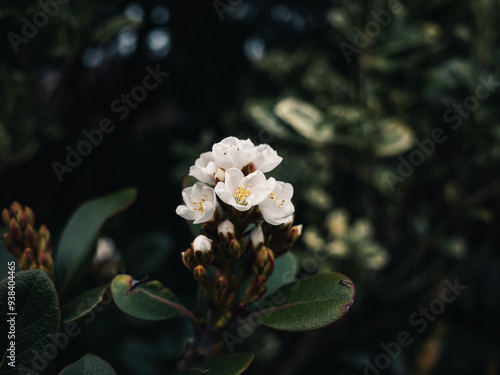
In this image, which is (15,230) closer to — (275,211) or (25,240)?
(25,240)

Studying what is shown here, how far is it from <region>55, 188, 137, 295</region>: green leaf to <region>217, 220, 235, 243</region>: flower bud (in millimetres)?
362

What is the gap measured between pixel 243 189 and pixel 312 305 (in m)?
0.25

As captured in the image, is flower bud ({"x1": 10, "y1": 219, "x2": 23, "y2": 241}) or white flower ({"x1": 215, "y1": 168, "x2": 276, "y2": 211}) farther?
flower bud ({"x1": 10, "y1": 219, "x2": 23, "y2": 241})

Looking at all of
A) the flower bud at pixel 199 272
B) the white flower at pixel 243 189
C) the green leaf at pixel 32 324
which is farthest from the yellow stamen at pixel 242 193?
the green leaf at pixel 32 324

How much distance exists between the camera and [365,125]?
5.36 ft

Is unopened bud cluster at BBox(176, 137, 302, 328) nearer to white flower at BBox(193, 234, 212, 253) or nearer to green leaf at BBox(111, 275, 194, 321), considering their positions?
white flower at BBox(193, 234, 212, 253)

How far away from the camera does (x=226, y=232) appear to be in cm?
76

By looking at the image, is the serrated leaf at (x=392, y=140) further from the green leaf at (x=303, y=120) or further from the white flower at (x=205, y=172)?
the white flower at (x=205, y=172)

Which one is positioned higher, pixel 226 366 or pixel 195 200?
pixel 195 200

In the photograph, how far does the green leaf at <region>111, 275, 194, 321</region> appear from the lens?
77 centimetres

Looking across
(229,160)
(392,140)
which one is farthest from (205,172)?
(392,140)

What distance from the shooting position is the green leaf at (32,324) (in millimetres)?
715

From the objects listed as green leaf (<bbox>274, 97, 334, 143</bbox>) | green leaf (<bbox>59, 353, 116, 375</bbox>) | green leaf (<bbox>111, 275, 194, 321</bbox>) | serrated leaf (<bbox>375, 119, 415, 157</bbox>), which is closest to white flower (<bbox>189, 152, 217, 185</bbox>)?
green leaf (<bbox>111, 275, 194, 321</bbox>)

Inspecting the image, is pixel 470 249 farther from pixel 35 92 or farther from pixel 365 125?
pixel 35 92
